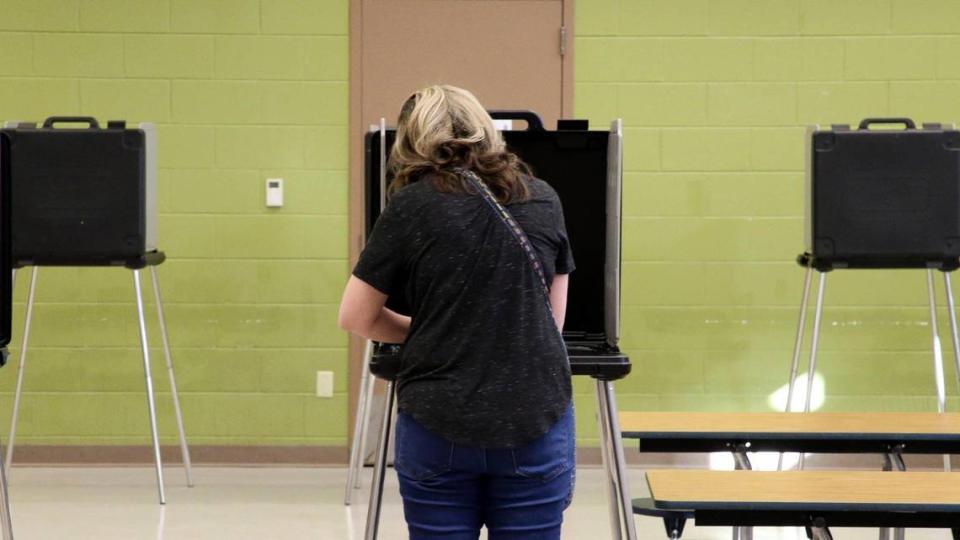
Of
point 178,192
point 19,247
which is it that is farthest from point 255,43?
point 19,247

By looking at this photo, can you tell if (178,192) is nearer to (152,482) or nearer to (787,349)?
(152,482)

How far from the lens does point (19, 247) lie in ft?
14.6

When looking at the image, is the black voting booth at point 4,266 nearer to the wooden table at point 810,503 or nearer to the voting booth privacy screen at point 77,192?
the wooden table at point 810,503

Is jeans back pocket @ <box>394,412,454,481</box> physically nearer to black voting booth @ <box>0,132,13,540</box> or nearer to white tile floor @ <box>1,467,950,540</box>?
black voting booth @ <box>0,132,13,540</box>

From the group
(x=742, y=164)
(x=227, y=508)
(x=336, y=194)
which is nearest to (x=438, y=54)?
(x=336, y=194)

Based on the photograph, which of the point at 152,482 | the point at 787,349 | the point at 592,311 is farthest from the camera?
the point at 787,349

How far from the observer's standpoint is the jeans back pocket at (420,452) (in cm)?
207

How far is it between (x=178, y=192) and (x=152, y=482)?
1127 mm

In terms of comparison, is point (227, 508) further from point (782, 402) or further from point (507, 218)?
point (507, 218)

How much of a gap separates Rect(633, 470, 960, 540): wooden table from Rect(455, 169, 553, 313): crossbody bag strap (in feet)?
1.84

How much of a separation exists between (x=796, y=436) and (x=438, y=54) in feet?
8.83

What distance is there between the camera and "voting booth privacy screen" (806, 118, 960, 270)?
4.21 metres

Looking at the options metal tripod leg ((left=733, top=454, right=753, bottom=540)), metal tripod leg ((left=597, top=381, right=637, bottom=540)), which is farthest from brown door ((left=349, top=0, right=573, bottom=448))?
metal tripod leg ((left=597, top=381, right=637, bottom=540))

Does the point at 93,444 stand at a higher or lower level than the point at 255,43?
lower
